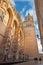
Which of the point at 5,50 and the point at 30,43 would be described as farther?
the point at 30,43

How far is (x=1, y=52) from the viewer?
7.85 metres

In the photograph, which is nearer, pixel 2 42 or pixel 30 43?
pixel 2 42

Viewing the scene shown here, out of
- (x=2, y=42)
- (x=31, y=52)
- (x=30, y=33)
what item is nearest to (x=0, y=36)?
(x=2, y=42)

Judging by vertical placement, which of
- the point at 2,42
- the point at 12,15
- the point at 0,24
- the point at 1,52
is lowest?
the point at 1,52

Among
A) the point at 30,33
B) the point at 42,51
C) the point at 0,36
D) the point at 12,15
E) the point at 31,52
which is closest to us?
the point at 0,36

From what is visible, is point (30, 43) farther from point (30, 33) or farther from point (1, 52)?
point (1, 52)

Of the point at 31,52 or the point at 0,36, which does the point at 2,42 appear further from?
the point at 31,52

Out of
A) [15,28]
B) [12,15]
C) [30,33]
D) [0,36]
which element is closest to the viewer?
[0,36]

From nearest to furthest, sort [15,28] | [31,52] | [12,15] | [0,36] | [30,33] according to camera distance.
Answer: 1. [0,36]
2. [12,15]
3. [15,28]
4. [31,52]
5. [30,33]

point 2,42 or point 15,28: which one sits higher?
point 15,28

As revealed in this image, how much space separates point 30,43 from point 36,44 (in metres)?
0.92

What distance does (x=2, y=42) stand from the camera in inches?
333

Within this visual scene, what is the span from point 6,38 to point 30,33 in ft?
42.1

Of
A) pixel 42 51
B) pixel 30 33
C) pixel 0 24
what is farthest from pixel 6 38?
pixel 42 51
